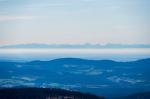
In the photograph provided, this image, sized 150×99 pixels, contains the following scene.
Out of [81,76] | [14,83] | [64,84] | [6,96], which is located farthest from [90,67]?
[6,96]

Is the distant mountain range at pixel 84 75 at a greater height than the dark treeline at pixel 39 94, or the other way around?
the distant mountain range at pixel 84 75

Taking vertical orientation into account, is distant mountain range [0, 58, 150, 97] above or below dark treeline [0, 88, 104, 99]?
above

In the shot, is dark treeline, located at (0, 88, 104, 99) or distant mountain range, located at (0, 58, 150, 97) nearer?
dark treeline, located at (0, 88, 104, 99)

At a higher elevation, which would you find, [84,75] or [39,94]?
[84,75]

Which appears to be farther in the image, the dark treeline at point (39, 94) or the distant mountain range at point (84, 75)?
the distant mountain range at point (84, 75)

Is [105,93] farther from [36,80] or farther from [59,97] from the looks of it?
[36,80]
